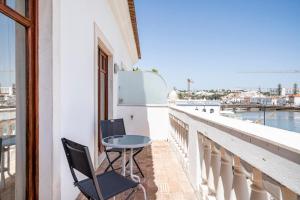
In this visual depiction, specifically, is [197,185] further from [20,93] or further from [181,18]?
[181,18]

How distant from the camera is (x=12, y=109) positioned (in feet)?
5.08

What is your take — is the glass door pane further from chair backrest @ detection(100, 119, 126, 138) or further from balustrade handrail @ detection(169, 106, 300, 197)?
chair backrest @ detection(100, 119, 126, 138)

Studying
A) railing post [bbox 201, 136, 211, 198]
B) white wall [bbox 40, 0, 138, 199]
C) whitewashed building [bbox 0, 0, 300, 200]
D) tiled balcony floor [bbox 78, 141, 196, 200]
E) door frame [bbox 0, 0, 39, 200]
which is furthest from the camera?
tiled balcony floor [bbox 78, 141, 196, 200]

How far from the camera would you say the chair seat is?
179 cm

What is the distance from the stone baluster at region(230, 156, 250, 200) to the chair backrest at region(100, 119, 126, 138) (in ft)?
7.77

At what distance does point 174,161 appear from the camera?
4211 mm

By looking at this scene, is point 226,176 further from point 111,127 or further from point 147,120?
point 147,120

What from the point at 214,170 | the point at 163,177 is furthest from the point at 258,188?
the point at 163,177

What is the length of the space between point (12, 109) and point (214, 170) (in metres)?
1.83

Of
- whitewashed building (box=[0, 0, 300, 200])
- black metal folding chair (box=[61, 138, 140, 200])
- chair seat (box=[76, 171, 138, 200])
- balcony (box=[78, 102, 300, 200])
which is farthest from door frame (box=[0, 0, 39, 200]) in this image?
balcony (box=[78, 102, 300, 200])

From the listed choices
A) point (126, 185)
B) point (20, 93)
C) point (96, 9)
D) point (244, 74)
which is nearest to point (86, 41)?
point (96, 9)

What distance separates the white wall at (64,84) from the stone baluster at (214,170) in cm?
150

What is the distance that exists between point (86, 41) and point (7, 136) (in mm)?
1845

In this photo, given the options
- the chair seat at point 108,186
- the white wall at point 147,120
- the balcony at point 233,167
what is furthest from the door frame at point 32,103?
the white wall at point 147,120
